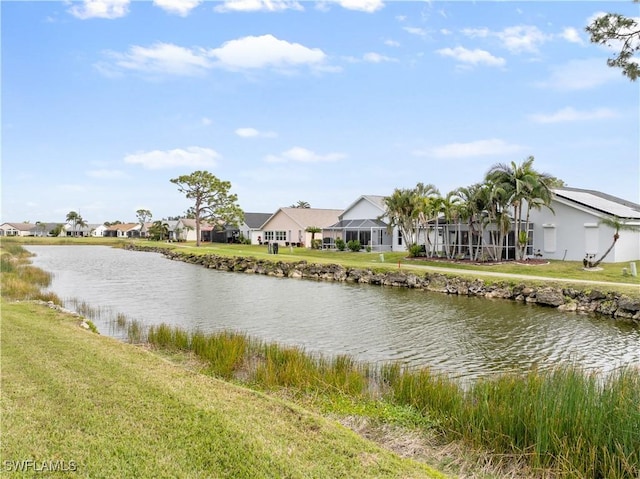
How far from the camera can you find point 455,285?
25938 mm

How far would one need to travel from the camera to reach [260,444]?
5.44m

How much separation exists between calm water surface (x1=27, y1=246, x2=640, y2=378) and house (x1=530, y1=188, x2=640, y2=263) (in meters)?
13.0

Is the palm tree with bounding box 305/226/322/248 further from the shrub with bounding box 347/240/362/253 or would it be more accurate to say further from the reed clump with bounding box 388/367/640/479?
the reed clump with bounding box 388/367/640/479

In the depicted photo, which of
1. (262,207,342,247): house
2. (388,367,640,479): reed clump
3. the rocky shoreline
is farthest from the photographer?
(262,207,342,247): house

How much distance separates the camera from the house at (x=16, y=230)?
14225cm

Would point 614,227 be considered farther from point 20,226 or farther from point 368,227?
point 20,226

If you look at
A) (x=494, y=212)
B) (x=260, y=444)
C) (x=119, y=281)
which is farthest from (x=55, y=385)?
(x=494, y=212)

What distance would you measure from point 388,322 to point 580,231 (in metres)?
21.4

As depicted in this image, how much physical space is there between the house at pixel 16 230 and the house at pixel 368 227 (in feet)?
407

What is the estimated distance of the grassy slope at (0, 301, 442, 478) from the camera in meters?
5.03

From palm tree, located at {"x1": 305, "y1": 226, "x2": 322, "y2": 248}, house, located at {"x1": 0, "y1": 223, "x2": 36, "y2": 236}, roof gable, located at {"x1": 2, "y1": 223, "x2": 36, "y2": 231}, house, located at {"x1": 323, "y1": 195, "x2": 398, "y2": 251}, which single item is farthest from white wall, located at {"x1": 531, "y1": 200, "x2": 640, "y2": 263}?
roof gable, located at {"x1": 2, "y1": 223, "x2": 36, "y2": 231}

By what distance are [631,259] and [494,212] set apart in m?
9.46

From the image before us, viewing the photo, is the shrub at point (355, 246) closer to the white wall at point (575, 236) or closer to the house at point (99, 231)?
the white wall at point (575, 236)

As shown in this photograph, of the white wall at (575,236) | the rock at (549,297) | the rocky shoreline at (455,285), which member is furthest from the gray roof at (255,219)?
the rock at (549,297)
